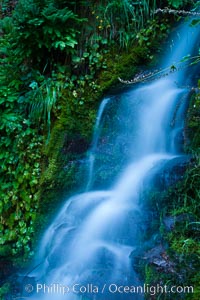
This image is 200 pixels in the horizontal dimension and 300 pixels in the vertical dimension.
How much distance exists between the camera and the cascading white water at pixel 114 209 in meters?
2.48

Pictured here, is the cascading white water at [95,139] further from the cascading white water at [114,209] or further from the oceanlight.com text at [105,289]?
the oceanlight.com text at [105,289]

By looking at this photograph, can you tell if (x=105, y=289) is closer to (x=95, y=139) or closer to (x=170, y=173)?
(x=170, y=173)

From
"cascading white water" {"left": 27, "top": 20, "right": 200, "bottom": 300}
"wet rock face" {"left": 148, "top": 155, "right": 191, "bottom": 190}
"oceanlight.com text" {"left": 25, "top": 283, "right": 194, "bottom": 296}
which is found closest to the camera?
"oceanlight.com text" {"left": 25, "top": 283, "right": 194, "bottom": 296}

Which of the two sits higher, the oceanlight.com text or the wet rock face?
the wet rock face

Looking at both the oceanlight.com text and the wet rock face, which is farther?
the wet rock face

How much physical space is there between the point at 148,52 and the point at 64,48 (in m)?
1.31

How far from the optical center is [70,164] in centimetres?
346

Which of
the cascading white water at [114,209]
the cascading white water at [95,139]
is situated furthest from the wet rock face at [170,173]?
the cascading white water at [95,139]

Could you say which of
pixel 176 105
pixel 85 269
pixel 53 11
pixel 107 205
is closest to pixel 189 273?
pixel 85 269

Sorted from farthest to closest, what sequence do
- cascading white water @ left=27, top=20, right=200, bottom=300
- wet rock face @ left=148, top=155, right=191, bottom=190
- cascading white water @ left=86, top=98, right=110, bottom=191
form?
cascading white water @ left=86, top=98, right=110, bottom=191, wet rock face @ left=148, top=155, right=191, bottom=190, cascading white water @ left=27, top=20, right=200, bottom=300

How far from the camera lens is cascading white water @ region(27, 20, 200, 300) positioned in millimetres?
2477

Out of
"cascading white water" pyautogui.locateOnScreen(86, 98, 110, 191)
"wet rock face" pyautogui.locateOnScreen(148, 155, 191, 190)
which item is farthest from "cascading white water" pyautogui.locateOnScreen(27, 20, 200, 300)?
"wet rock face" pyautogui.locateOnScreen(148, 155, 191, 190)

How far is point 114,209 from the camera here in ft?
9.52

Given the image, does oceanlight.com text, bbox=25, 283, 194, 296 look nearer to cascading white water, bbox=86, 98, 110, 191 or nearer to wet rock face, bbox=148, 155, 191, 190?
wet rock face, bbox=148, 155, 191, 190
